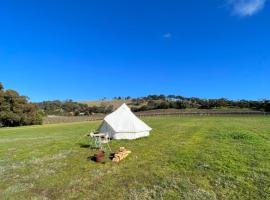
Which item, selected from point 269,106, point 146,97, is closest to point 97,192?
point 269,106

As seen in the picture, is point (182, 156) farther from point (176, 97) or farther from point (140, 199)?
point (176, 97)

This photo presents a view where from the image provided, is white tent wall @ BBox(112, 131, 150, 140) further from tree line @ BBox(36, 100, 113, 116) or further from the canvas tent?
tree line @ BBox(36, 100, 113, 116)

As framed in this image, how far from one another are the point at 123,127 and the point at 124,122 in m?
0.85

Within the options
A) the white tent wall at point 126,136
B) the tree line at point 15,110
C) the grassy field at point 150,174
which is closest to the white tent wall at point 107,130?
the white tent wall at point 126,136

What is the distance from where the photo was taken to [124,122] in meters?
28.9

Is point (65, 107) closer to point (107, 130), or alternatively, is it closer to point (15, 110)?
point (15, 110)

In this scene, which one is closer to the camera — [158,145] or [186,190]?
[186,190]

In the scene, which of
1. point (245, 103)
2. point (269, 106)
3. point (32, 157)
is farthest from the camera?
point (245, 103)

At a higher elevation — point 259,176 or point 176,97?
point 176,97

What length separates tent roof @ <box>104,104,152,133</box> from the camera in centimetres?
2798

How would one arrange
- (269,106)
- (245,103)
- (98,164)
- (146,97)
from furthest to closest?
1. (146,97)
2. (245,103)
3. (269,106)
4. (98,164)

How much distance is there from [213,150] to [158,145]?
4.95 m

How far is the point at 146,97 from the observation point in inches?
5915

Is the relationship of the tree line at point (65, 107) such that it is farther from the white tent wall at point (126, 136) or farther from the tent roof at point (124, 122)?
the white tent wall at point (126, 136)
